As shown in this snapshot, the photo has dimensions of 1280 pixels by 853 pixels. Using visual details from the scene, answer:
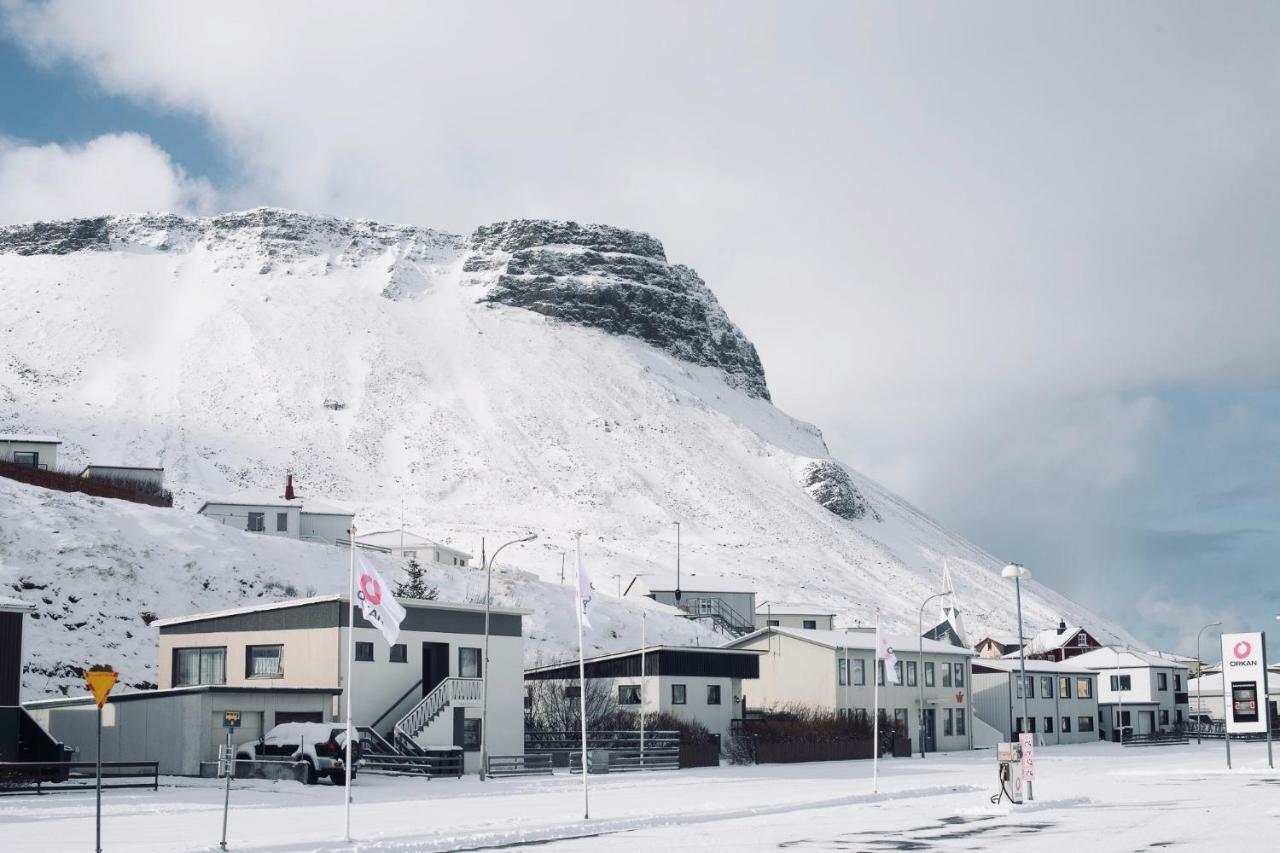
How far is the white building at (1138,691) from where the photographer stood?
109m

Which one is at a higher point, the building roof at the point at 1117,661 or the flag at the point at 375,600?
the flag at the point at 375,600

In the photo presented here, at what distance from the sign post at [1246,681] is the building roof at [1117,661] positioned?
63.1m

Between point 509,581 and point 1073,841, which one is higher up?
point 509,581

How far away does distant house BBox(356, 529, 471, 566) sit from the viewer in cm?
11188

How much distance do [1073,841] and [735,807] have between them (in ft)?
35.2

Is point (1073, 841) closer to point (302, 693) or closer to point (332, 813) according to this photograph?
point (332, 813)

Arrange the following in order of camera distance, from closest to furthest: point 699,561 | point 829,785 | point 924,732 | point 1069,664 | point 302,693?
point 829,785, point 302,693, point 924,732, point 1069,664, point 699,561

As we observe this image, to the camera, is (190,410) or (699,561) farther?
(190,410)

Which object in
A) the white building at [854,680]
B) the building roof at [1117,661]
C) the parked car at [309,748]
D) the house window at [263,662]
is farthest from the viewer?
the building roof at [1117,661]

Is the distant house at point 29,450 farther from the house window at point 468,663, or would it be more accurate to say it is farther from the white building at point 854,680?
the white building at point 854,680

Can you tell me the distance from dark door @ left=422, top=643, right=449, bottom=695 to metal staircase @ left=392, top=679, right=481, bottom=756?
1909mm

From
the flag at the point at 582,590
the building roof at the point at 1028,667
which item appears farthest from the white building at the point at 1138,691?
the flag at the point at 582,590

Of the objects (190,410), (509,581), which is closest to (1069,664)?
(509,581)

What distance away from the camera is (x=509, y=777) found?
52406mm
